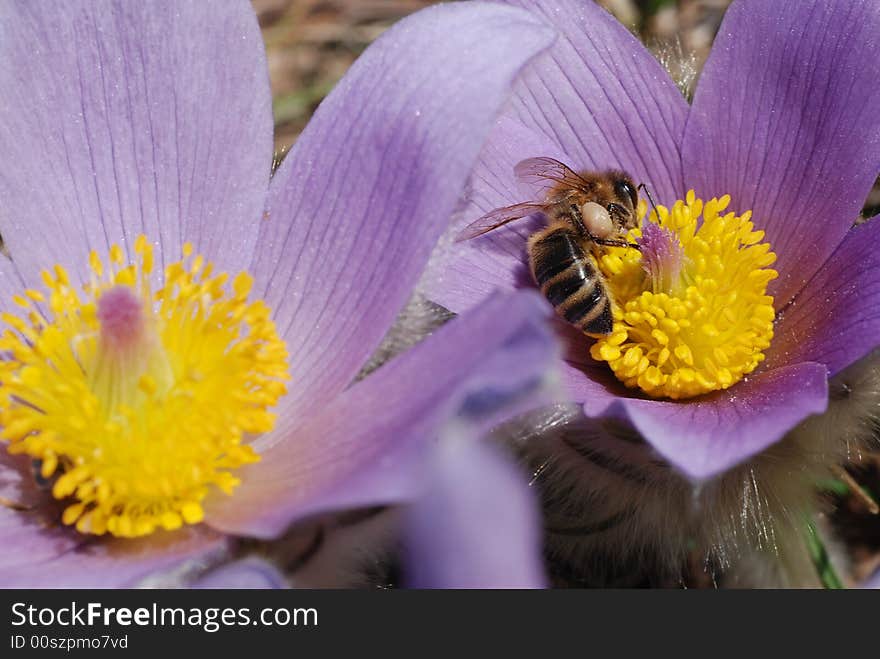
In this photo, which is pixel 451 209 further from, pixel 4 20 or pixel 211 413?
pixel 4 20

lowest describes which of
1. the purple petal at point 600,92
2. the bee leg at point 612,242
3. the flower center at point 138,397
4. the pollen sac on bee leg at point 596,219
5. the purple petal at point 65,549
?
the purple petal at point 65,549

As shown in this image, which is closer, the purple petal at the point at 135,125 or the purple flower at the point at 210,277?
the purple flower at the point at 210,277

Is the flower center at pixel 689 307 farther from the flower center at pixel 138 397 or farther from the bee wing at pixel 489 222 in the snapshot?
the flower center at pixel 138 397

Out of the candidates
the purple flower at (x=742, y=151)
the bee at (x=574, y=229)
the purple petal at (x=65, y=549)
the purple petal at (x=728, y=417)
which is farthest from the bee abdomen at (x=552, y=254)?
the purple petal at (x=65, y=549)

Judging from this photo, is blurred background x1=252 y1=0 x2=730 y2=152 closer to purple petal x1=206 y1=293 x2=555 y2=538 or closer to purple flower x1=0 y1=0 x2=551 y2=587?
purple flower x1=0 y1=0 x2=551 y2=587
